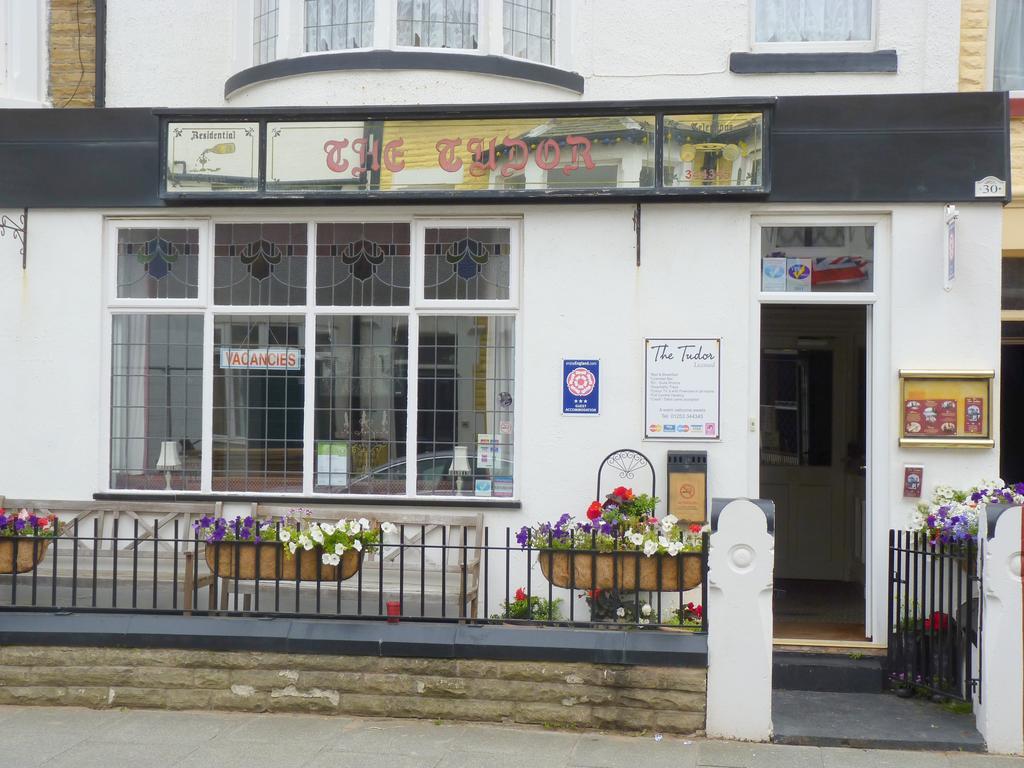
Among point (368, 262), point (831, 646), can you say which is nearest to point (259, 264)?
point (368, 262)

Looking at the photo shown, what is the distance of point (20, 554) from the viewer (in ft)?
24.7

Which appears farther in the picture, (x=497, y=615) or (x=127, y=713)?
(x=497, y=615)

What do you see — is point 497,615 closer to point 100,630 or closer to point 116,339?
point 100,630

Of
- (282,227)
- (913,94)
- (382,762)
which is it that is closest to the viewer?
(382,762)

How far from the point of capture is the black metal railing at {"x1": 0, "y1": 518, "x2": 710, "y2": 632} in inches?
280

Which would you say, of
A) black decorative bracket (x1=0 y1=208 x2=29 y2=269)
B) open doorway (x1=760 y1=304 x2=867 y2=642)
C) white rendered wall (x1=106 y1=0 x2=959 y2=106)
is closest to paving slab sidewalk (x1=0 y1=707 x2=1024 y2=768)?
black decorative bracket (x1=0 y1=208 x2=29 y2=269)

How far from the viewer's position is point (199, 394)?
8.92 metres

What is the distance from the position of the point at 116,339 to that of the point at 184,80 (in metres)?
2.09

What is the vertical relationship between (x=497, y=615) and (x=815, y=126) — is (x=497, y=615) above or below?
below

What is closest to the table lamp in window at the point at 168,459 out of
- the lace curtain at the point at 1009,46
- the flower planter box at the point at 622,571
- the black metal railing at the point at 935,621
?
the flower planter box at the point at 622,571

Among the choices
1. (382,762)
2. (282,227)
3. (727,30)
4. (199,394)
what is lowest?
(382,762)

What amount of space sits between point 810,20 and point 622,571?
4.38 meters

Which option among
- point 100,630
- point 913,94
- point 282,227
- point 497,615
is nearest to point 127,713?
point 100,630

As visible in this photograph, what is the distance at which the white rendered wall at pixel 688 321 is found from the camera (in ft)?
26.2
